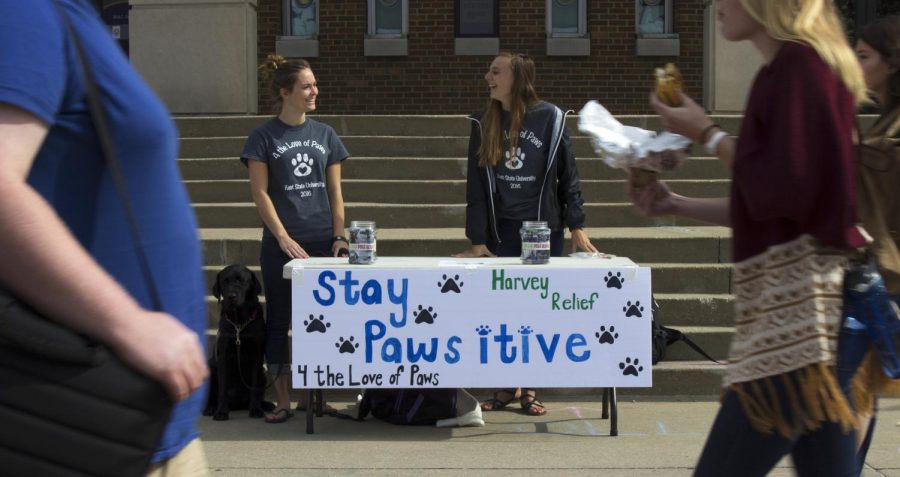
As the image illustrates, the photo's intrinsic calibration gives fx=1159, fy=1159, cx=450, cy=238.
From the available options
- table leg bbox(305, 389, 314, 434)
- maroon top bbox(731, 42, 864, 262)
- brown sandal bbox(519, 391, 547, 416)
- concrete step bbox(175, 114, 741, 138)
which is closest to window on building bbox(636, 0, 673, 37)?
concrete step bbox(175, 114, 741, 138)

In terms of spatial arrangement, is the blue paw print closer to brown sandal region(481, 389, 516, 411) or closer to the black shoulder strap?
brown sandal region(481, 389, 516, 411)

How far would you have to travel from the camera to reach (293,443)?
6.19 metres

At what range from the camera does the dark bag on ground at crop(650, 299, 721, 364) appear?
7.02 metres

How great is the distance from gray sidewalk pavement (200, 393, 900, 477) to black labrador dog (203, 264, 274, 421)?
0.46ft

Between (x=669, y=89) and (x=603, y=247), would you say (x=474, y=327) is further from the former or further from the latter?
(x=669, y=89)

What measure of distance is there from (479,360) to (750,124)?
3869mm

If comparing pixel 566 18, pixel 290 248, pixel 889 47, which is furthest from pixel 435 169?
pixel 889 47

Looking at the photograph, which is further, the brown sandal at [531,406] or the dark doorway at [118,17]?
the dark doorway at [118,17]

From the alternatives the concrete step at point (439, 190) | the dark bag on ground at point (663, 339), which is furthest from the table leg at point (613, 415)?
the concrete step at point (439, 190)

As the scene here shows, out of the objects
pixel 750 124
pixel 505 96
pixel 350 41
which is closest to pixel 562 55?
pixel 350 41

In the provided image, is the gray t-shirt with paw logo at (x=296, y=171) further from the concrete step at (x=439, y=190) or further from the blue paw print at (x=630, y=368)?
the concrete step at (x=439, y=190)

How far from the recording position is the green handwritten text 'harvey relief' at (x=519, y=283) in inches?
245

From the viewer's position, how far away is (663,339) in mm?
7137

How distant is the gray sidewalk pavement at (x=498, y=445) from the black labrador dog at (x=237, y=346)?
140 mm
